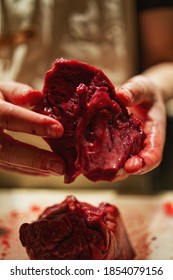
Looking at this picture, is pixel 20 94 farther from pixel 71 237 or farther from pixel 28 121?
pixel 71 237

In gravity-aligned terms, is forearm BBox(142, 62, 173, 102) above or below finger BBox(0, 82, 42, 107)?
below

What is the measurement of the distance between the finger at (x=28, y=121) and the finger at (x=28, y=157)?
10cm

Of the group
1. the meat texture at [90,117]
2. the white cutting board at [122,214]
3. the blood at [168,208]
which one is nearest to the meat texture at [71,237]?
the white cutting board at [122,214]

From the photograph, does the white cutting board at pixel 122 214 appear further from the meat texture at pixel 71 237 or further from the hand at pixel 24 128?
the hand at pixel 24 128

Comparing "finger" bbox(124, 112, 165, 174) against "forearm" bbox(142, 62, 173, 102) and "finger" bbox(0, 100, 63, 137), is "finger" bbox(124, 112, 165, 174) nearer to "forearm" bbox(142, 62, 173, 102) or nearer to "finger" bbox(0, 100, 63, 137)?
"finger" bbox(0, 100, 63, 137)

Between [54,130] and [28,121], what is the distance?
7 cm

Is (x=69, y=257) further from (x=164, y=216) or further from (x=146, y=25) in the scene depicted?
(x=146, y=25)

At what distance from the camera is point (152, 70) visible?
2.08 metres

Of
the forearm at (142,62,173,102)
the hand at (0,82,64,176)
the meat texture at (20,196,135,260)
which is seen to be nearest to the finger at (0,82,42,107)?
the hand at (0,82,64,176)

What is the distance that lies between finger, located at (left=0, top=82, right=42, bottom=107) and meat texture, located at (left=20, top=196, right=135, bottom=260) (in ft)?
1.15

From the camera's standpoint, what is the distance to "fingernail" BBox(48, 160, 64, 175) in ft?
4.11

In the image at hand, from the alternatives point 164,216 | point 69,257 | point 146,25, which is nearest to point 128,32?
point 146,25
